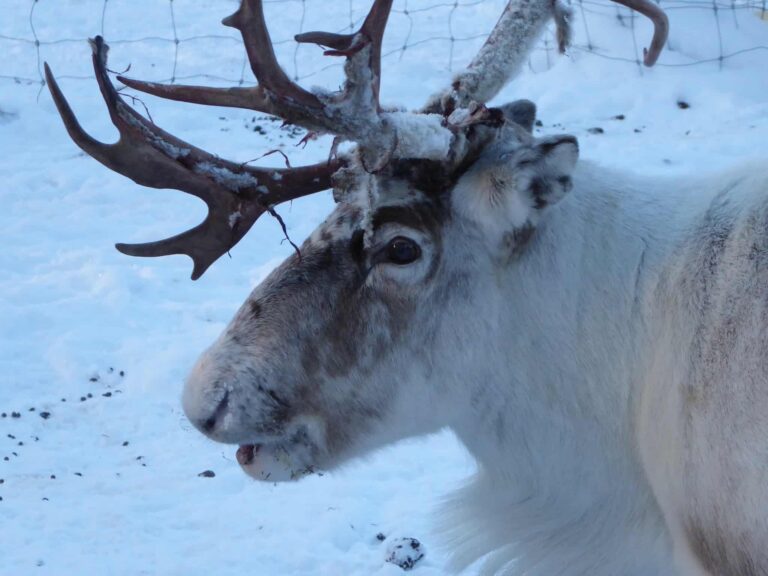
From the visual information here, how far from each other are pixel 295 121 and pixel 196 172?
1.19 ft

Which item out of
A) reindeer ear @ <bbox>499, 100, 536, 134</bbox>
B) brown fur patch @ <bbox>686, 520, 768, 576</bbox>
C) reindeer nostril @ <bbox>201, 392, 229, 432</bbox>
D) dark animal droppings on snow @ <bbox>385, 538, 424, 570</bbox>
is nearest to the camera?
brown fur patch @ <bbox>686, 520, 768, 576</bbox>

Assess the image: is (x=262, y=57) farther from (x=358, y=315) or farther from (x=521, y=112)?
(x=521, y=112)

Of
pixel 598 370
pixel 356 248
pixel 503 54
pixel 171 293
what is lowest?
pixel 171 293

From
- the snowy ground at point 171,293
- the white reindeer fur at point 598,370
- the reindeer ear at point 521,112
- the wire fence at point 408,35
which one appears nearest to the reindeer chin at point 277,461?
the snowy ground at point 171,293

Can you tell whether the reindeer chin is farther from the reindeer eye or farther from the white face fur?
the reindeer eye

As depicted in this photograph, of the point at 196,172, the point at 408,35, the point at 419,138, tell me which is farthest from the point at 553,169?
the point at 408,35

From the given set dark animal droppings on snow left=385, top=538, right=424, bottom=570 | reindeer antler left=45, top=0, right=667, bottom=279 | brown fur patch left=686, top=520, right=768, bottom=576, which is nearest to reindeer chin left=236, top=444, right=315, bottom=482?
reindeer antler left=45, top=0, right=667, bottom=279

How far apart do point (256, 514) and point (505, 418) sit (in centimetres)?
185

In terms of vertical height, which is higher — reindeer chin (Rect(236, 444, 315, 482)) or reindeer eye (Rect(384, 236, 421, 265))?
reindeer eye (Rect(384, 236, 421, 265))

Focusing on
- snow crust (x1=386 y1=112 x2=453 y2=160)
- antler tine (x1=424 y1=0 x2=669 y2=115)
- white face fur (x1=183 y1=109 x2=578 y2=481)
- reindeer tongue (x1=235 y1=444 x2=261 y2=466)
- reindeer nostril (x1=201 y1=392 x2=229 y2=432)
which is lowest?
reindeer tongue (x1=235 y1=444 x2=261 y2=466)

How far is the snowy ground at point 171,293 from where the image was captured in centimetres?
418

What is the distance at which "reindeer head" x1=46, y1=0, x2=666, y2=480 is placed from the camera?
2512 mm

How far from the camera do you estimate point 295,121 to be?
98.8 inches

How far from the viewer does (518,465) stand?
2.82 metres
